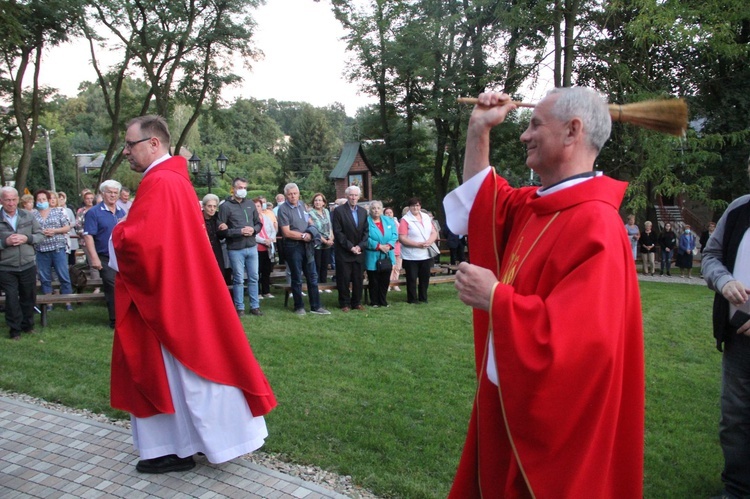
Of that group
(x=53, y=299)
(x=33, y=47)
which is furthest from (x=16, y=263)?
(x=33, y=47)

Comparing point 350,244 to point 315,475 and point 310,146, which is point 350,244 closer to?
point 315,475

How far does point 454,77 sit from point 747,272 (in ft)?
73.3

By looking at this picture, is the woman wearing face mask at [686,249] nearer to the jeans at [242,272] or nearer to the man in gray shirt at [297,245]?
the man in gray shirt at [297,245]

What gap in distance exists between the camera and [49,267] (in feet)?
33.3

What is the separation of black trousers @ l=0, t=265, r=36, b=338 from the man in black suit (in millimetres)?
4518

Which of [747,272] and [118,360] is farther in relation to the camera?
[118,360]

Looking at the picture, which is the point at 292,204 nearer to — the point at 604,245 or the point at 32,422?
the point at 32,422

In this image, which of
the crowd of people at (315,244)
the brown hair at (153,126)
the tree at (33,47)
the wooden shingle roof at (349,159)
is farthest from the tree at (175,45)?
the brown hair at (153,126)

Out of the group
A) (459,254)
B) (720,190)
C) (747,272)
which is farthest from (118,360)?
(720,190)

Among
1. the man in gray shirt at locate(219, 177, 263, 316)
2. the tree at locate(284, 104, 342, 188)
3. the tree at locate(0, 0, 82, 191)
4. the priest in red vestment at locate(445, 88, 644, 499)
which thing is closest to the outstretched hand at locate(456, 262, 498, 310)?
the priest in red vestment at locate(445, 88, 644, 499)

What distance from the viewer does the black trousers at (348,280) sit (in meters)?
10.2

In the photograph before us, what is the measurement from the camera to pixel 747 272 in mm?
3557

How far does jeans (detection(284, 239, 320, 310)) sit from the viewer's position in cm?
965

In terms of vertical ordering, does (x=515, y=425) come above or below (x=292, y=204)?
below
